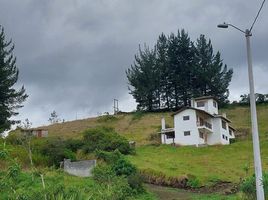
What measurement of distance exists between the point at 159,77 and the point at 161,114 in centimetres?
745

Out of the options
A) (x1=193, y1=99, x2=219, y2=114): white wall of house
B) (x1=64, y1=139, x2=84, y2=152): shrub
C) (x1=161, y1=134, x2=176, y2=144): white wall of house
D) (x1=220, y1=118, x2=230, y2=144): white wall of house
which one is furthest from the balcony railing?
(x1=64, y1=139, x2=84, y2=152): shrub

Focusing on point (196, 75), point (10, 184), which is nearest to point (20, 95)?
point (196, 75)

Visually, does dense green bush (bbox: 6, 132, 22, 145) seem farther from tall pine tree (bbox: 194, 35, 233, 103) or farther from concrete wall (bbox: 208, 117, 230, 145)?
tall pine tree (bbox: 194, 35, 233, 103)

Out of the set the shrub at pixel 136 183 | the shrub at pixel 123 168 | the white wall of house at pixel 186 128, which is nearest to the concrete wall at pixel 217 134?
the white wall of house at pixel 186 128

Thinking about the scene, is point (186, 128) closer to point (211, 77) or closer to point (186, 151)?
point (186, 151)

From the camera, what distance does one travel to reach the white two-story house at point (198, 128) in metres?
68.8

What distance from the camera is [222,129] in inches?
2825

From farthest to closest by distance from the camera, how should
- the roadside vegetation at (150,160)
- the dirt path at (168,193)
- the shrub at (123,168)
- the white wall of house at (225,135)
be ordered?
the white wall of house at (225,135) → the shrub at (123,168) → the roadside vegetation at (150,160) → the dirt path at (168,193)

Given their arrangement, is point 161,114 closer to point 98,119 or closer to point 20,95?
point 98,119

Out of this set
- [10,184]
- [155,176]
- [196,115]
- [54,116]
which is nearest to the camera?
[10,184]

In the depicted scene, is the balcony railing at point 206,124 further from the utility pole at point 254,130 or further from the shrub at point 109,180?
the utility pole at point 254,130

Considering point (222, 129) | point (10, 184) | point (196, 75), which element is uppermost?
point (196, 75)

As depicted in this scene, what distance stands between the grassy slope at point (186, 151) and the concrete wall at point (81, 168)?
14.4 feet

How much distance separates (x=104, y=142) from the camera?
51.5 meters
